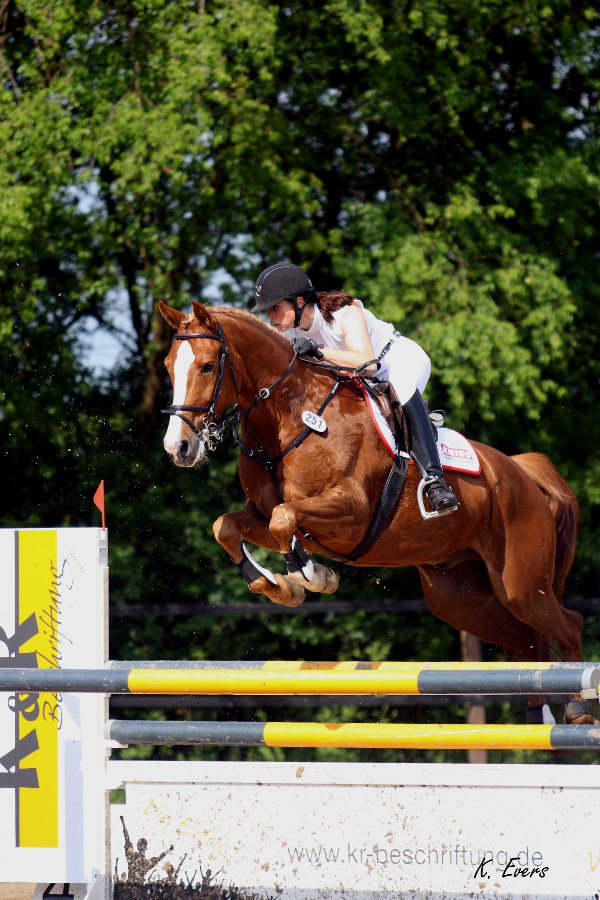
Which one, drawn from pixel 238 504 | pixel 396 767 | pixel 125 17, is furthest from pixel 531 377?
pixel 396 767

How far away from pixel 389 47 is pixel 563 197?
1.66 metres

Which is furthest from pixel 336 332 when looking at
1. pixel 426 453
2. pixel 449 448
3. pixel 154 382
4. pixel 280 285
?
pixel 154 382

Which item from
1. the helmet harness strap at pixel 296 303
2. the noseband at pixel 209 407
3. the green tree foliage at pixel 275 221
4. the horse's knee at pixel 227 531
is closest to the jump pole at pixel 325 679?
the horse's knee at pixel 227 531

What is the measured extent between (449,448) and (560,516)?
86cm

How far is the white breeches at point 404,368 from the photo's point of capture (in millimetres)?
3986

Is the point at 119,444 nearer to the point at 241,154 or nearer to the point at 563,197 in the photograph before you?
the point at 241,154

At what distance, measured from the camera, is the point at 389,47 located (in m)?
7.41

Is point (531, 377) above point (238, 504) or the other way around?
above

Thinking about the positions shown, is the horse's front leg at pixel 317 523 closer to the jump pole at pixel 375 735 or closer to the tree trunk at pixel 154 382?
the jump pole at pixel 375 735

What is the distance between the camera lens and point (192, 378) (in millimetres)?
3439

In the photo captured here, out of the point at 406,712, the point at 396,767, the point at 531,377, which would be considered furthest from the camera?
the point at 406,712

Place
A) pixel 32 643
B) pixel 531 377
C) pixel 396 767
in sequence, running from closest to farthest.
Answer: pixel 396 767
pixel 32 643
pixel 531 377

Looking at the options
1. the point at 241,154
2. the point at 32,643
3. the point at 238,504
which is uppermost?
the point at 241,154

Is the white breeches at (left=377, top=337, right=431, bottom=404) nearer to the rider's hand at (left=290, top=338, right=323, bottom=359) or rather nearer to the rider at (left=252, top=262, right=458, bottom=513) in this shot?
the rider at (left=252, top=262, right=458, bottom=513)
